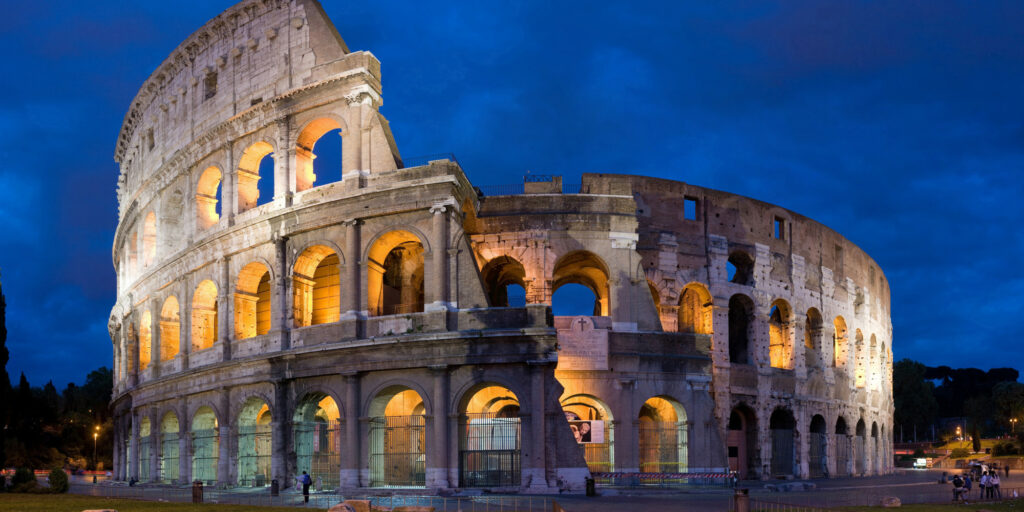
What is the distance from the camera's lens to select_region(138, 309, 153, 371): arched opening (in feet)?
120

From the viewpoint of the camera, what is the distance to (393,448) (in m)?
27.3

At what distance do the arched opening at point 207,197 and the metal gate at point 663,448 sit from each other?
16.4 m

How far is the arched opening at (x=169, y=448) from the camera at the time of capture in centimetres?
3206

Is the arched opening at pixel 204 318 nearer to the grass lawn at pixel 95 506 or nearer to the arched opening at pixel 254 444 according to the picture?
the arched opening at pixel 254 444

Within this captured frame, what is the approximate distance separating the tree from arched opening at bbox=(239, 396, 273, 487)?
208 feet

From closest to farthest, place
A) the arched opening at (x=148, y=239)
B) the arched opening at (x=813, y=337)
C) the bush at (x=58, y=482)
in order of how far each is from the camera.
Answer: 1. the bush at (x=58, y=482)
2. the arched opening at (x=148, y=239)
3. the arched opening at (x=813, y=337)

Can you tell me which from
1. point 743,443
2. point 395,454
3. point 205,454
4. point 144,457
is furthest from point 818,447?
point 144,457

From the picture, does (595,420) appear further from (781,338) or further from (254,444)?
(781,338)

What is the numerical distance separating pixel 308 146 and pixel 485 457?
11511 millimetres

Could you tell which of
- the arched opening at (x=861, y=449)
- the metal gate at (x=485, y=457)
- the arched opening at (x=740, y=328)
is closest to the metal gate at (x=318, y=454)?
the metal gate at (x=485, y=457)

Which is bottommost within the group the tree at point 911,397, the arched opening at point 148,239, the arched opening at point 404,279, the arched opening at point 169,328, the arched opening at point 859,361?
Answer: the tree at point 911,397

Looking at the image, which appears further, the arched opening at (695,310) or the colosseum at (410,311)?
the arched opening at (695,310)

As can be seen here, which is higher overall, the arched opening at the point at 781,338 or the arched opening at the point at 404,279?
the arched opening at the point at 404,279

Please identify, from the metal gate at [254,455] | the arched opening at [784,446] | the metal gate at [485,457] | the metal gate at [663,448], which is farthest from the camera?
the arched opening at [784,446]
